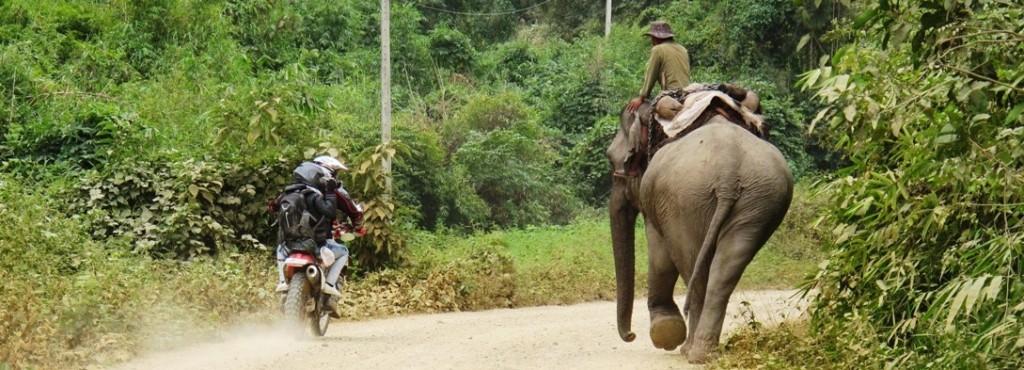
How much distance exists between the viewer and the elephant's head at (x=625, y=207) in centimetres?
1088

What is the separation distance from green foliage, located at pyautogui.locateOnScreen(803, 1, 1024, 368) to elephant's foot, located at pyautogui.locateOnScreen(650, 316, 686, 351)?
105cm

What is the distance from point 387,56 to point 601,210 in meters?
10.3

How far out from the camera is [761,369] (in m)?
8.39

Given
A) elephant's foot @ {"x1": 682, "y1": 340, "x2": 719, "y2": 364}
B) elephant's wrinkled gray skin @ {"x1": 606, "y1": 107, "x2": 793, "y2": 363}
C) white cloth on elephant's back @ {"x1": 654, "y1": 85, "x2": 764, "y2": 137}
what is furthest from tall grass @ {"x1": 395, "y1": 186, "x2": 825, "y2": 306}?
elephant's foot @ {"x1": 682, "y1": 340, "x2": 719, "y2": 364}

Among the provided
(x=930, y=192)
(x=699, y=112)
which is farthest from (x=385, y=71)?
(x=930, y=192)

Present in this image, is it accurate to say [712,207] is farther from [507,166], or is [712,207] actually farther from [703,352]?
[507,166]

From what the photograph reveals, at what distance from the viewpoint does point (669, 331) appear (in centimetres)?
1023

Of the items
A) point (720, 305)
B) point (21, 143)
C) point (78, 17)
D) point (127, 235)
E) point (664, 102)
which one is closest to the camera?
point (720, 305)

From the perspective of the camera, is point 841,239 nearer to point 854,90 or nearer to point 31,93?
point 854,90

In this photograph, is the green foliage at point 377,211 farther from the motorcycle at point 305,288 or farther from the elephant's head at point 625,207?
the elephant's head at point 625,207

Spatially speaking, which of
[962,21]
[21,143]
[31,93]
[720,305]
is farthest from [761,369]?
[31,93]

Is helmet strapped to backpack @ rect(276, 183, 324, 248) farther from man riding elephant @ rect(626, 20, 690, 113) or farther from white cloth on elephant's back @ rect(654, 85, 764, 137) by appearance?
white cloth on elephant's back @ rect(654, 85, 764, 137)

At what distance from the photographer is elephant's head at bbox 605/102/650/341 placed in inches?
428

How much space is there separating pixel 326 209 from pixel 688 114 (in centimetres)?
347
